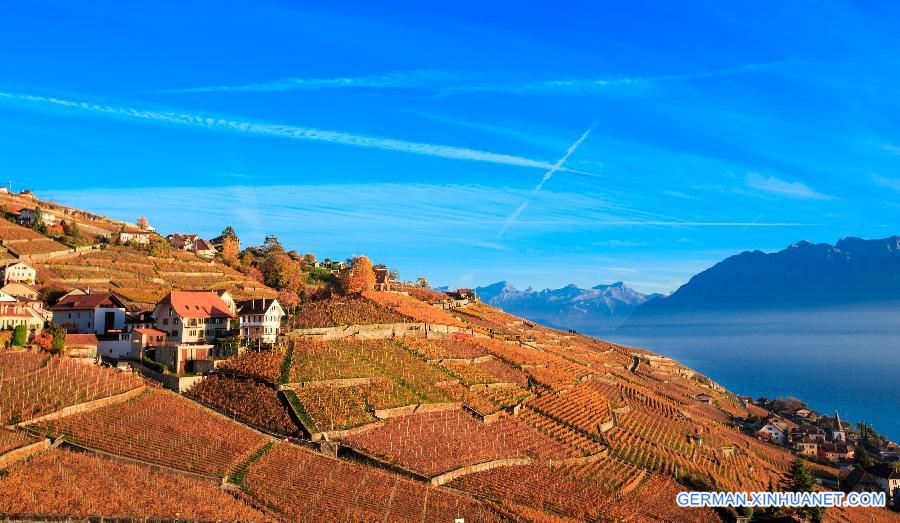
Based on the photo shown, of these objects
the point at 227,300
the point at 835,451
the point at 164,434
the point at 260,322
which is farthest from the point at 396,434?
the point at 835,451

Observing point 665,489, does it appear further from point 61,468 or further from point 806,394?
point 806,394

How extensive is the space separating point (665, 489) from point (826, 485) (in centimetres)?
3051

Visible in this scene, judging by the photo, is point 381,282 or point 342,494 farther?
point 381,282

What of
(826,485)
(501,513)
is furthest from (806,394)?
(501,513)

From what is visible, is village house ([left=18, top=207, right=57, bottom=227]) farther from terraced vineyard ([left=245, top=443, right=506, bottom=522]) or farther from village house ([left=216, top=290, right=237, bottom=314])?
terraced vineyard ([left=245, top=443, right=506, bottom=522])

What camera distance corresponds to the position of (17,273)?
68.7 m

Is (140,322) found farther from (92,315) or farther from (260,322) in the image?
(260,322)

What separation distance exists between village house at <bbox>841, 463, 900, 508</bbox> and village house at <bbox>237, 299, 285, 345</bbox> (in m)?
54.8

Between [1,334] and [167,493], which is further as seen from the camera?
[1,334]

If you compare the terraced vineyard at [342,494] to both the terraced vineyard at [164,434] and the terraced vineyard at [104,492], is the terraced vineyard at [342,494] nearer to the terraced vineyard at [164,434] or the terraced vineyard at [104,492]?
the terraced vineyard at [164,434]

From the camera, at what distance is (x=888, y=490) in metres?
63.6

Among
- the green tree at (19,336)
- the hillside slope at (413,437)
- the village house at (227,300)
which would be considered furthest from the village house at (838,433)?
the green tree at (19,336)

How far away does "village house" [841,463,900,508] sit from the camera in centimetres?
6384

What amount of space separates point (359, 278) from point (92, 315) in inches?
1297
